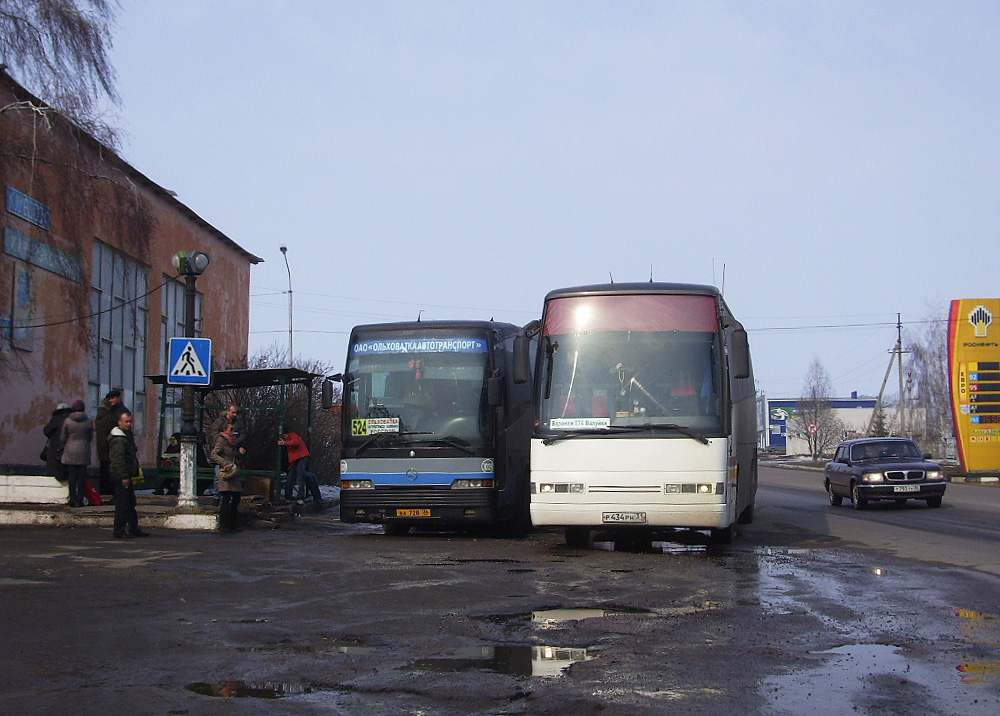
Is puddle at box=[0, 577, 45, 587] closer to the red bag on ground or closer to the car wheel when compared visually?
the red bag on ground

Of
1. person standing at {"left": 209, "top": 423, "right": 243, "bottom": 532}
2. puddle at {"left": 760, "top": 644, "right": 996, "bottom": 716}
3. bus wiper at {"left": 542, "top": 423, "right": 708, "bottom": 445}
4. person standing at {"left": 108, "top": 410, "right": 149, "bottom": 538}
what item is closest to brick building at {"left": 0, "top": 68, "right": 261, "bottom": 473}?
person standing at {"left": 209, "top": 423, "right": 243, "bottom": 532}

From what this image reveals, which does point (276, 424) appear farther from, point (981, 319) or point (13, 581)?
point (981, 319)

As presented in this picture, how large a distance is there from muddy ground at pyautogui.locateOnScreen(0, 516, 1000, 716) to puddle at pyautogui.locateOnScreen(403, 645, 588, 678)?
0.06 ft

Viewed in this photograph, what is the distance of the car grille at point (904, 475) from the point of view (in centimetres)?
2497

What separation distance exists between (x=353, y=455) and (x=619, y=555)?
4471 mm

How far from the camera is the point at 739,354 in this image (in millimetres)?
13531

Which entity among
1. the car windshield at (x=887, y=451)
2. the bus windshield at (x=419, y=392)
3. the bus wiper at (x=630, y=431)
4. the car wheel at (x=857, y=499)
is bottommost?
the car wheel at (x=857, y=499)

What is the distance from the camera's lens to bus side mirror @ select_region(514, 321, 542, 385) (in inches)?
547

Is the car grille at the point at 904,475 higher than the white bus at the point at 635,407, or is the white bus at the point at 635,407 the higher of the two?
the white bus at the point at 635,407

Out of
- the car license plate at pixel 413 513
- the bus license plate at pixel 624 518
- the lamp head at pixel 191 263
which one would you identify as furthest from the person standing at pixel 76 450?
the bus license plate at pixel 624 518

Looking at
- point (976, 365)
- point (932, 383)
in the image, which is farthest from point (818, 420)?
point (976, 365)

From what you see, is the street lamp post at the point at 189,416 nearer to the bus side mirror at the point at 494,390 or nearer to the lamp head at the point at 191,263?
the lamp head at the point at 191,263

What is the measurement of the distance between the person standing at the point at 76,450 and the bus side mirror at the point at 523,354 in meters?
7.21

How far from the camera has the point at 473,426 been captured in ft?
53.8
